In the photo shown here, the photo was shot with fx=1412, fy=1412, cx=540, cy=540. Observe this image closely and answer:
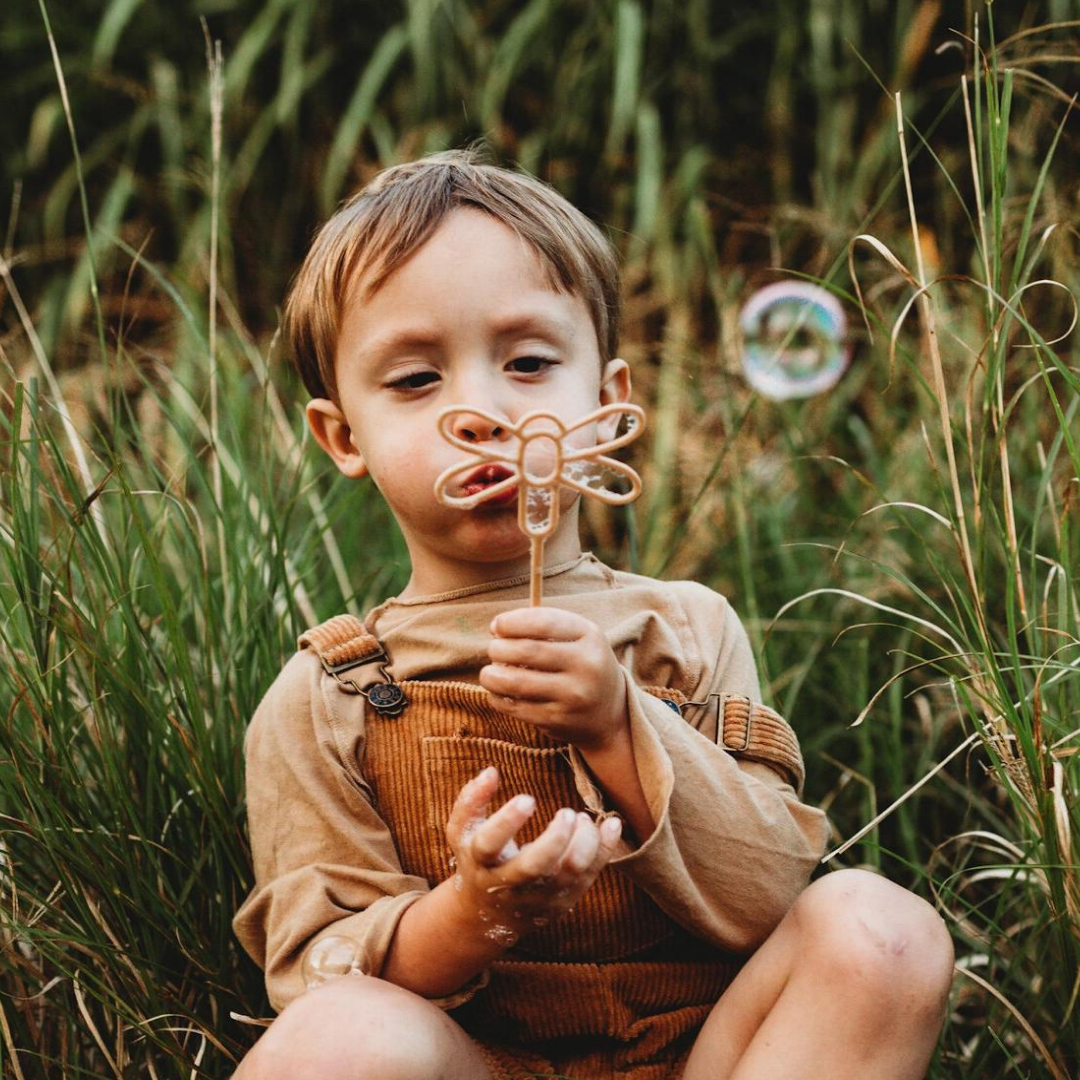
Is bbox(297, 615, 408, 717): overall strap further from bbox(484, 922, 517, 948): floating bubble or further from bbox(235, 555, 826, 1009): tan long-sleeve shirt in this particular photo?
bbox(484, 922, 517, 948): floating bubble

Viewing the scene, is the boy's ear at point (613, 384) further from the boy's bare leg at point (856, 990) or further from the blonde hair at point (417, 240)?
the boy's bare leg at point (856, 990)

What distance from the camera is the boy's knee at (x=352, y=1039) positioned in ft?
3.68

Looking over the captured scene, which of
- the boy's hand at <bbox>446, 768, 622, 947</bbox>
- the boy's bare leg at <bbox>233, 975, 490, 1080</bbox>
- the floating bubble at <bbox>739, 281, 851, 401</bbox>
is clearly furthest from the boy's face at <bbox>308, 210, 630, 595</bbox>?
the floating bubble at <bbox>739, 281, 851, 401</bbox>

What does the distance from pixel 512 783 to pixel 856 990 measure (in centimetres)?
36

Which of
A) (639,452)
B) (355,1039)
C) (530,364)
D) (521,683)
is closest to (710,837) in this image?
(521,683)

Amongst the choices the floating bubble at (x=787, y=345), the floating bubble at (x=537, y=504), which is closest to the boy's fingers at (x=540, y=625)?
the floating bubble at (x=537, y=504)

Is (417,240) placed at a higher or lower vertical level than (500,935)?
higher

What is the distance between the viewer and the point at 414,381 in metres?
1.39

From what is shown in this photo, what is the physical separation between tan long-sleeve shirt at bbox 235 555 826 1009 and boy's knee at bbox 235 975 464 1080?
70 millimetres

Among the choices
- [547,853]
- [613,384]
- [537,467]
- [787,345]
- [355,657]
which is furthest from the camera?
[787,345]

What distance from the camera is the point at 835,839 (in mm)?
1862

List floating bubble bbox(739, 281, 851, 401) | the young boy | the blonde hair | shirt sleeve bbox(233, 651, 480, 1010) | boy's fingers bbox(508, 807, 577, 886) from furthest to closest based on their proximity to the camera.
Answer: floating bubble bbox(739, 281, 851, 401) < the blonde hair < shirt sleeve bbox(233, 651, 480, 1010) < the young boy < boy's fingers bbox(508, 807, 577, 886)

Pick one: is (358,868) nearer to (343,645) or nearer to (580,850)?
(343,645)

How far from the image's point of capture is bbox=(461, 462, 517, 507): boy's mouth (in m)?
1.30
